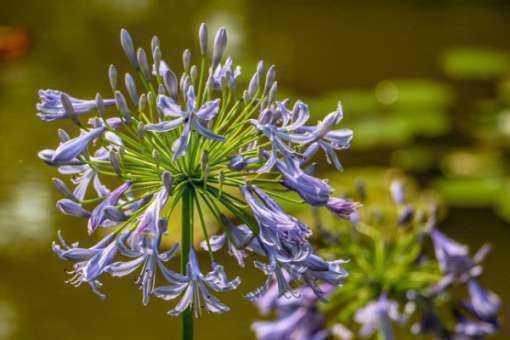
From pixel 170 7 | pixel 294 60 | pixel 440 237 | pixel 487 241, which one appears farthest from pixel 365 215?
pixel 170 7

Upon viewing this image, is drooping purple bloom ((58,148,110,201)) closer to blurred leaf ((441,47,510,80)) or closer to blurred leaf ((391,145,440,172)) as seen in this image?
blurred leaf ((391,145,440,172))

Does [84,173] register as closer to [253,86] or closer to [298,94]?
[253,86]

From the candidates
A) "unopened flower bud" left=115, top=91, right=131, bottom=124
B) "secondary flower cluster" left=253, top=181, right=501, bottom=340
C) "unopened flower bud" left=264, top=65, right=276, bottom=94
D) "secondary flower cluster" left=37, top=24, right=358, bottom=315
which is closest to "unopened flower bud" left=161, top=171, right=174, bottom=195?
"secondary flower cluster" left=37, top=24, right=358, bottom=315

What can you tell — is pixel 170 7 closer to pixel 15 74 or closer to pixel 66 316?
pixel 15 74

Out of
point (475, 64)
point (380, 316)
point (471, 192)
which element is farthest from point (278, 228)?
point (475, 64)

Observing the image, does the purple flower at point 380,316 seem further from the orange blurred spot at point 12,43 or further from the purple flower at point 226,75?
the orange blurred spot at point 12,43

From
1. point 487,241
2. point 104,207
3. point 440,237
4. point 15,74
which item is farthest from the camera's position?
point 15,74
